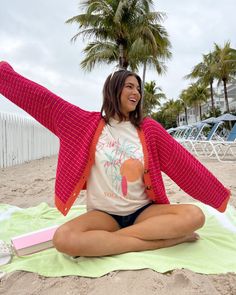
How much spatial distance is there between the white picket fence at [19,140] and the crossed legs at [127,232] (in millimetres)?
6709

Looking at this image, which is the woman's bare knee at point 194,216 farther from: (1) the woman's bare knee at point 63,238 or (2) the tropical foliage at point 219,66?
(2) the tropical foliage at point 219,66

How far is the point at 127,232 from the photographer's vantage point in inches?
79.8

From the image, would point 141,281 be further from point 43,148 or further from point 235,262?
point 43,148

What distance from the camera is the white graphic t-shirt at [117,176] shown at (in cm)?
211

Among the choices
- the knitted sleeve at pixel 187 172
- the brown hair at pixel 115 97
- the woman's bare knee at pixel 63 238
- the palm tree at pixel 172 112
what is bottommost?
the woman's bare knee at pixel 63 238

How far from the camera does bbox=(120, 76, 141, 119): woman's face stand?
2215 millimetres

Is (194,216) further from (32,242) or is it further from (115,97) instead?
(32,242)

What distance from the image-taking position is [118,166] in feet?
6.92

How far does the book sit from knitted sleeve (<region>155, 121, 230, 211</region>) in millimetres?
975

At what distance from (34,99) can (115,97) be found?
58 centimetres

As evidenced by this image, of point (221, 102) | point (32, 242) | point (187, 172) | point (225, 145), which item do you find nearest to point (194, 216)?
point (187, 172)

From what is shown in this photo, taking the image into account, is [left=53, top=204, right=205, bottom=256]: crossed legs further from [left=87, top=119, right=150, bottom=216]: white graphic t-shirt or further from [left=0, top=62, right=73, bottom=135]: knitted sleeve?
[left=0, top=62, right=73, bottom=135]: knitted sleeve

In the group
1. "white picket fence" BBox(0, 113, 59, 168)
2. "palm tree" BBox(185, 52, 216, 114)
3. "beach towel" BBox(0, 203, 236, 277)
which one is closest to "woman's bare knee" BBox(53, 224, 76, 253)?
"beach towel" BBox(0, 203, 236, 277)

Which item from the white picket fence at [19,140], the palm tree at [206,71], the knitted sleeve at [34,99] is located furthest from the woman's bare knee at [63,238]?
the palm tree at [206,71]
